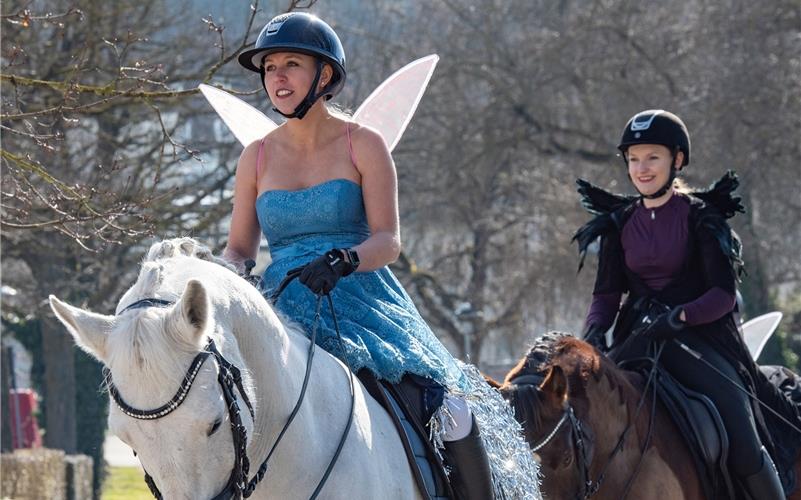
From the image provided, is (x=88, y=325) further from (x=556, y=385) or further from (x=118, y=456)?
(x=118, y=456)

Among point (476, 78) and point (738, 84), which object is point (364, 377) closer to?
point (738, 84)

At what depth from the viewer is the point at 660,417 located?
22.0ft

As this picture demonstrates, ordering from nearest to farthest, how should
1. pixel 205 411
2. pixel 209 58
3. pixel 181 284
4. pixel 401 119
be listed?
pixel 205 411 → pixel 181 284 → pixel 401 119 → pixel 209 58

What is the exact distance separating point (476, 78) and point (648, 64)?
2.98 m

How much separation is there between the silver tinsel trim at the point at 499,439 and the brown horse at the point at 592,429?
140 cm

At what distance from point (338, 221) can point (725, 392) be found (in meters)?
3.28

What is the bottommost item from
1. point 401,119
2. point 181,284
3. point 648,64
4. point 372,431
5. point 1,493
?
point 1,493

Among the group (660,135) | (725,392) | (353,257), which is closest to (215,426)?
(353,257)

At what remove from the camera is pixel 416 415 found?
406 centimetres

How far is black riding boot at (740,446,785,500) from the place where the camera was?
6562mm

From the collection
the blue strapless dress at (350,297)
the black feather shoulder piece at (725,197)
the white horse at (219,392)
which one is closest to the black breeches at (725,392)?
the black feather shoulder piece at (725,197)

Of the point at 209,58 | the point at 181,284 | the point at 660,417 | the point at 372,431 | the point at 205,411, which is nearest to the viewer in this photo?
the point at 205,411

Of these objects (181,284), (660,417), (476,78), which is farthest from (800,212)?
(181,284)

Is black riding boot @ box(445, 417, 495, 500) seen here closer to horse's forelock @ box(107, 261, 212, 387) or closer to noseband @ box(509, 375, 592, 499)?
horse's forelock @ box(107, 261, 212, 387)
